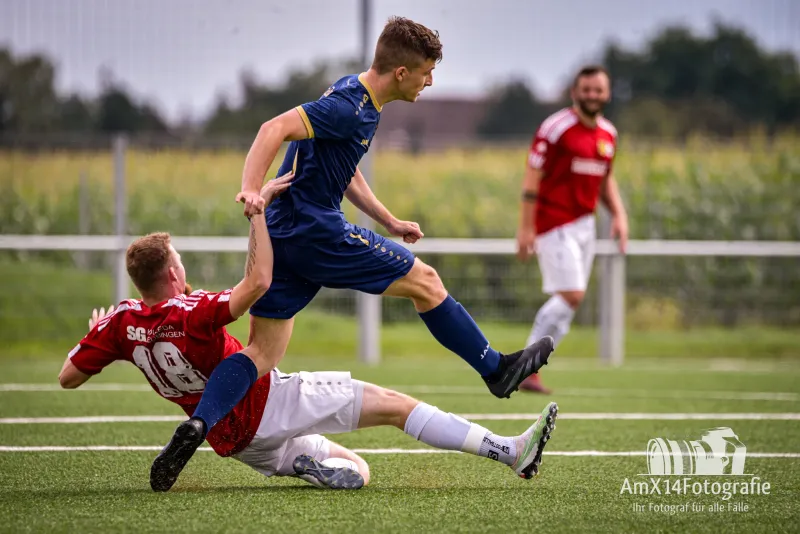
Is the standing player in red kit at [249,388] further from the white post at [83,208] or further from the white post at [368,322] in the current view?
the white post at [83,208]

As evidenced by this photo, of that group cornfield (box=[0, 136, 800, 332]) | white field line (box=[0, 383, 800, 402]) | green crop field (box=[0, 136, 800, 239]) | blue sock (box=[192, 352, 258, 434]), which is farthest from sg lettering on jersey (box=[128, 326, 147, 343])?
green crop field (box=[0, 136, 800, 239])

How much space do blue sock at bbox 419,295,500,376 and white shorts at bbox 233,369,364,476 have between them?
17.1 inches

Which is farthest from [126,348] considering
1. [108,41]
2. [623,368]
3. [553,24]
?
[553,24]

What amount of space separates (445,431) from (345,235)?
2.64 feet

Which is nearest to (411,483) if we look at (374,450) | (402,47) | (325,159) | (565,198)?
(374,450)

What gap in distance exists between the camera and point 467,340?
4293 mm

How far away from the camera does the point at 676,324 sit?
38.1 feet

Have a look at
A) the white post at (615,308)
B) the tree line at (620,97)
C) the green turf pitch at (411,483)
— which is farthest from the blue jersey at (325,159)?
the tree line at (620,97)

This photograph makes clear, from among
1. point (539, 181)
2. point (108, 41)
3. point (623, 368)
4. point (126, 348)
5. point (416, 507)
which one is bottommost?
point (623, 368)

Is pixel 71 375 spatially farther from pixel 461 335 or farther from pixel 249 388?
pixel 461 335

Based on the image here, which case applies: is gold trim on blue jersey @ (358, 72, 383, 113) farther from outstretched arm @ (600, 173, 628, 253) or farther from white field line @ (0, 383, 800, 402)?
outstretched arm @ (600, 173, 628, 253)

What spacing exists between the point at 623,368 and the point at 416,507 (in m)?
6.12

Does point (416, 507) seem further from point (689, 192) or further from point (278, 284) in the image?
point (689, 192)

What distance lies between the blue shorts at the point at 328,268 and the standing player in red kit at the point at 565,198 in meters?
3.07
